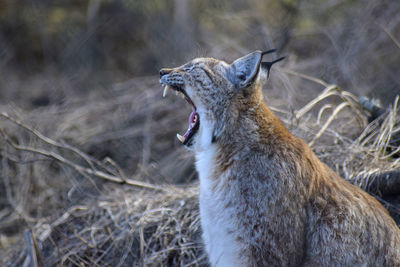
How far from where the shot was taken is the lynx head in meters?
3.14

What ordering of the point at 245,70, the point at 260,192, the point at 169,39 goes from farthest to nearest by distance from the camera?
the point at 169,39, the point at 245,70, the point at 260,192

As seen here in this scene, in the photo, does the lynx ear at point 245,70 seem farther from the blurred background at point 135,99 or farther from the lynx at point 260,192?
the blurred background at point 135,99

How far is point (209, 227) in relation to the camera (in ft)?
10.3

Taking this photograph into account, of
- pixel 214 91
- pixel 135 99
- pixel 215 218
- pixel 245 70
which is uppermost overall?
pixel 245 70

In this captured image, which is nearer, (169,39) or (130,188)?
(130,188)

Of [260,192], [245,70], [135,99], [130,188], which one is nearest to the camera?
[260,192]

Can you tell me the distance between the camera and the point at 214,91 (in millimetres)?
3195

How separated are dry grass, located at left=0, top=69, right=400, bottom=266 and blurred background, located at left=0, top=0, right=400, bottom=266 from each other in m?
0.02

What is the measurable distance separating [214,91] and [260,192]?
766 mm

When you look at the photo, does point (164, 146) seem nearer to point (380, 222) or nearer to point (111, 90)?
point (111, 90)

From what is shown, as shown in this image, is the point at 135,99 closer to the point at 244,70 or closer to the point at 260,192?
the point at 244,70

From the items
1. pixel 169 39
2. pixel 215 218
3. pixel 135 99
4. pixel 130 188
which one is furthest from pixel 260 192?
pixel 169 39

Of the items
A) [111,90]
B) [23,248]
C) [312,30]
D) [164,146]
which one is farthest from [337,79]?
[23,248]

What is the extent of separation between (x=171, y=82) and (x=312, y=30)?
618 centimetres
